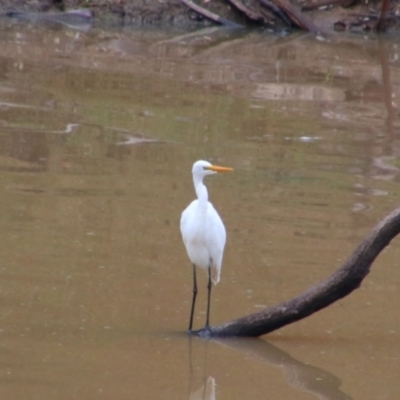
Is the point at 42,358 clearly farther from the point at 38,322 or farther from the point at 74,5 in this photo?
the point at 74,5

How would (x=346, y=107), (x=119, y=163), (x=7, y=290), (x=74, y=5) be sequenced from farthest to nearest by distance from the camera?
(x=74, y=5), (x=346, y=107), (x=119, y=163), (x=7, y=290)

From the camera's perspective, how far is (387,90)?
48.7 ft

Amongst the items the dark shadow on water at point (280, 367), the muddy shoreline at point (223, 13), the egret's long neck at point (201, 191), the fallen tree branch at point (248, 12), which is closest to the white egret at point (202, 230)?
the egret's long neck at point (201, 191)

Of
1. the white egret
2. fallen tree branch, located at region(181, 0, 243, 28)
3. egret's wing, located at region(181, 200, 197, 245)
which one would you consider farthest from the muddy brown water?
fallen tree branch, located at region(181, 0, 243, 28)

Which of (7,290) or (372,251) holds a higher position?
(372,251)

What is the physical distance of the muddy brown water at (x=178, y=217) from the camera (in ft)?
19.5

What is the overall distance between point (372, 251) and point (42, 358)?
202 cm

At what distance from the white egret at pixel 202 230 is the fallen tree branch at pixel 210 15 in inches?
535

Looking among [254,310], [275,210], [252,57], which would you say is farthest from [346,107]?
[254,310]

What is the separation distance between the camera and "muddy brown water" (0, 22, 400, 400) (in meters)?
5.96

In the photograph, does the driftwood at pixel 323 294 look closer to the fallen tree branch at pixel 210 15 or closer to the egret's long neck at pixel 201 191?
the egret's long neck at pixel 201 191

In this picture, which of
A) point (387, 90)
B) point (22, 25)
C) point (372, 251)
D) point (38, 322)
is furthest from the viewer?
point (22, 25)

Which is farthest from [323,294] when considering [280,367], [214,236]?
[214,236]

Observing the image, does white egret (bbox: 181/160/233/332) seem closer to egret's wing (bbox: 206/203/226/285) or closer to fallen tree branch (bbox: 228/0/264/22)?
egret's wing (bbox: 206/203/226/285)
